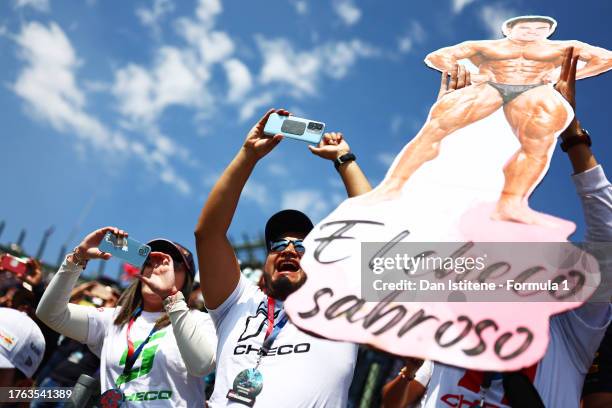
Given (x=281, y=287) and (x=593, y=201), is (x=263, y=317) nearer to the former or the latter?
(x=281, y=287)

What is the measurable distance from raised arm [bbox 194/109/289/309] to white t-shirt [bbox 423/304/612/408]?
3.14 ft

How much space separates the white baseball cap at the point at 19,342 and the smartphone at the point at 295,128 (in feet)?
7.16

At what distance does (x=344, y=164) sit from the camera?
6.14 ft

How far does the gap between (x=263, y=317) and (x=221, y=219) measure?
1.49ft

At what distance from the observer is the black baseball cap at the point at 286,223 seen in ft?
7.58

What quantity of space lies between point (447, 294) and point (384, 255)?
7.9 inches

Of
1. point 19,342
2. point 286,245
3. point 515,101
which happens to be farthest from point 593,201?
point 19,342

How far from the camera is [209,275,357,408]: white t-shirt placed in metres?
1.77

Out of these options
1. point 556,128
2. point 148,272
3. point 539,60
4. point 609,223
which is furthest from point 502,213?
point 148,272

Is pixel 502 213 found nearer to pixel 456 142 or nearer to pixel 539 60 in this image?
pixel 456 142

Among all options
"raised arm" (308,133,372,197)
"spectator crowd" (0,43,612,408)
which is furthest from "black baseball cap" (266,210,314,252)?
"raised arm" (308,133,372,197)

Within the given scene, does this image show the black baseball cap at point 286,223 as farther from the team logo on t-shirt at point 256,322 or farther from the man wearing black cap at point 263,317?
the team logo on t-shirt at point 256,322

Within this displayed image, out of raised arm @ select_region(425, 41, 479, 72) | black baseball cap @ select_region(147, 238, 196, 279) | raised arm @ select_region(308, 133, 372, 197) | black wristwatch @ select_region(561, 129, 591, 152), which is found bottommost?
black baseball cap @ select_region(147, 238, 196, 279)

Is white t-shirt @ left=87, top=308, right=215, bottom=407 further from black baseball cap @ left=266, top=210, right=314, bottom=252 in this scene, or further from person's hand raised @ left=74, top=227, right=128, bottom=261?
black baseball cap @ left=266, top=210, right=314, bottom=252
